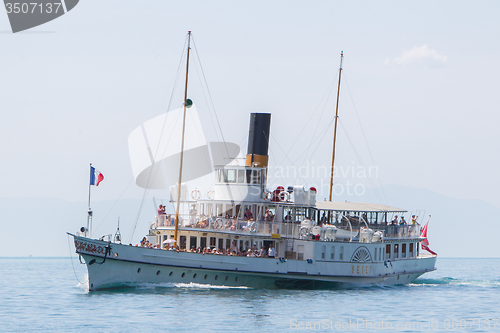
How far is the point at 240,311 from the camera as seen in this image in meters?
32.8

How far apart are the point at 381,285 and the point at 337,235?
6.00 m

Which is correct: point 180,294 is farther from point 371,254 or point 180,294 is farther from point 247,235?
point 371,254

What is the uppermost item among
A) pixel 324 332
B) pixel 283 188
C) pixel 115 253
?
pixel 283 188

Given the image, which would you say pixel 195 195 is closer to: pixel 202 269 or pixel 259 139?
pixel 259 139

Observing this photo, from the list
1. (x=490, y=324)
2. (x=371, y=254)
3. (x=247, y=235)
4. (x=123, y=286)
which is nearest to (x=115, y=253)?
(x=123, y=286)

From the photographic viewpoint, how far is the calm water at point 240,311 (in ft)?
100

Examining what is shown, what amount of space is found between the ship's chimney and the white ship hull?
22.9 feet

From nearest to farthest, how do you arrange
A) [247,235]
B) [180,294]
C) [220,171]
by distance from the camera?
[180,294] < [247,235] < [220,171]

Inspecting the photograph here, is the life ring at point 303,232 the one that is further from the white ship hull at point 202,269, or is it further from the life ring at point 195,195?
the life ring at point 195,195

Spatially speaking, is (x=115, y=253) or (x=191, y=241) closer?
(x=115, y=253)

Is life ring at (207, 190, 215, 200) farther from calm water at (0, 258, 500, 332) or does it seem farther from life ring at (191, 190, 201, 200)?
calm water at (0, 258, 500, 332)

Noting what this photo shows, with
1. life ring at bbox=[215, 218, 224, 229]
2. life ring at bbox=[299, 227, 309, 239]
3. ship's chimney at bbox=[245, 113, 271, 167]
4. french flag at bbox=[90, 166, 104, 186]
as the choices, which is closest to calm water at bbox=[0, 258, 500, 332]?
life ring at bbox=[299, 227, 309, 239]

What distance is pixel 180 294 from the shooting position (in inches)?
1458

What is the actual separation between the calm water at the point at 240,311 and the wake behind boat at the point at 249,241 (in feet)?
2.98
